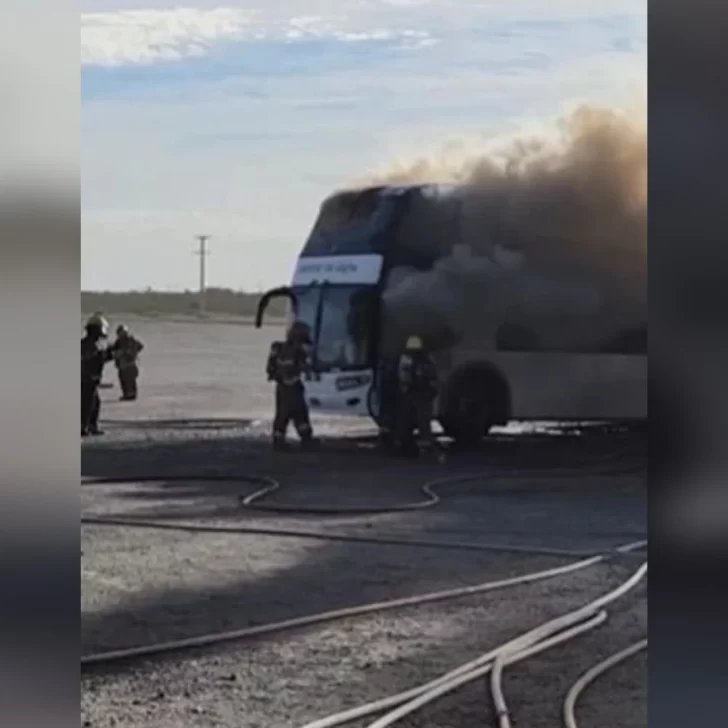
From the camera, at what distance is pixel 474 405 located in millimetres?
2275

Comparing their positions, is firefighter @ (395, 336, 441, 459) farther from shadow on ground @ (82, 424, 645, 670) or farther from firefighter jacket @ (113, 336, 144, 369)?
firefighter jacket @ (113, 336, 144, 369)

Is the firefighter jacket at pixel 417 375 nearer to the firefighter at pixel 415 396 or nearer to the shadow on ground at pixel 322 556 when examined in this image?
the firefighter at pixel 415 396

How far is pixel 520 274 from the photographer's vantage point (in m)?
2.21

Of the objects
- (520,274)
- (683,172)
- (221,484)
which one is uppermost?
(683,172)

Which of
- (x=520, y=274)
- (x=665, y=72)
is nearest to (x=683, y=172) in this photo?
(x=665, y=72)

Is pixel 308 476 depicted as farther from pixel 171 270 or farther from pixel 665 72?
pixel 665 72

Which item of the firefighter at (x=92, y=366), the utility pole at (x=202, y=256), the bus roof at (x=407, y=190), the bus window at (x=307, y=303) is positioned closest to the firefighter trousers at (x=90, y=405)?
the firefighter at (x=92, y=366)

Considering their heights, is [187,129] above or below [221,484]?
above

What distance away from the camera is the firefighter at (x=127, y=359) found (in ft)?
7.45

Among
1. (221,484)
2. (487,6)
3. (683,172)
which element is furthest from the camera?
(221,484)

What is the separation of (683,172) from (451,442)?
24.7 inches

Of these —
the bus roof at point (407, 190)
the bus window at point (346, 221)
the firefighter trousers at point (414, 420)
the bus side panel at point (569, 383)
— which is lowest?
the firefighter trousers at point (414, 420)

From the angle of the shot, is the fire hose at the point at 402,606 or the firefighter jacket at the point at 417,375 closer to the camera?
the fire hose at the point at 402,606

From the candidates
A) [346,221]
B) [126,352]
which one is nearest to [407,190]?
[346,221]
